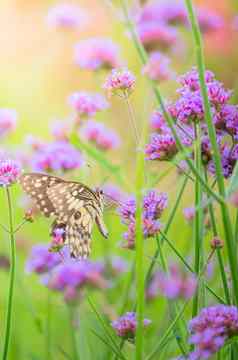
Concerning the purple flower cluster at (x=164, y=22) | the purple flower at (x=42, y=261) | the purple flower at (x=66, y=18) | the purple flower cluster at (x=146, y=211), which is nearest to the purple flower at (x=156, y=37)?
the purple flower cluster at (x=164, y=22)

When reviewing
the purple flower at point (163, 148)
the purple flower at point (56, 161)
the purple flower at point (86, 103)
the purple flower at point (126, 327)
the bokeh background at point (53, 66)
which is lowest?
the purple flower at point (126, 327)

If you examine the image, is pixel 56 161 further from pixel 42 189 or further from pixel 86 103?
pixel 42 189

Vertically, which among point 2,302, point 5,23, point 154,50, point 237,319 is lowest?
point 237,319

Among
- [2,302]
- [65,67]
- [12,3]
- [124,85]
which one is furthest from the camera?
[12,3]

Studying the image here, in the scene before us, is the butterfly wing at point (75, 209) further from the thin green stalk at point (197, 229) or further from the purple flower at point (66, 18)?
the purple flower at point (66, 18)

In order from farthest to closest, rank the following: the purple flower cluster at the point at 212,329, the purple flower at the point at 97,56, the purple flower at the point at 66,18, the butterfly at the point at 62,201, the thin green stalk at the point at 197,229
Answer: the purple flower at the point at 66,18, the purple flower at the point at 97,56, the butterfly at the point at 62,201, the thin green stalk at the point at 197,229, the purple flower cluster at the point at 212,329

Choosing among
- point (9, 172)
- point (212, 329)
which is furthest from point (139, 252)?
point (9, 172)

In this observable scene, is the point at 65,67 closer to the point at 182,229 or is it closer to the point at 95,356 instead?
the point at 182,229

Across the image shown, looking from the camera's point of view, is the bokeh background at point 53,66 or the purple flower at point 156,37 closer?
the purple flower at point 156,37

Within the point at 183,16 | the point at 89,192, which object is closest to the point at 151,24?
the point at 183,16
